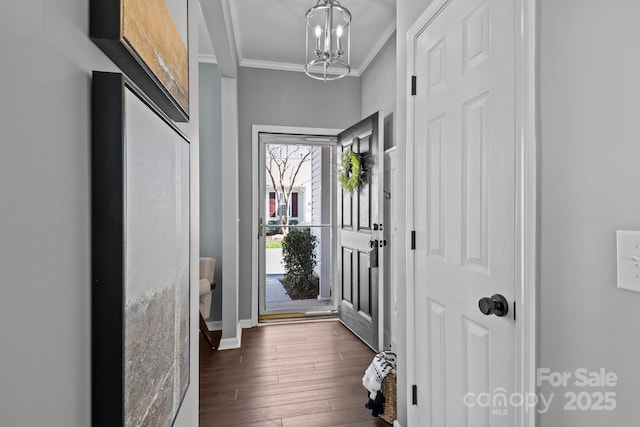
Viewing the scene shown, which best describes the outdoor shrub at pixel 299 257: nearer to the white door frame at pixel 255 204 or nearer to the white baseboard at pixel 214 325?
the white door frame at pixel 255 204

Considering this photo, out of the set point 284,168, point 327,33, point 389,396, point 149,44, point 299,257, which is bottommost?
point 389,396

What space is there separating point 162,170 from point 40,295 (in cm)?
48

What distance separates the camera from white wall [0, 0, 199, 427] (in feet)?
1.17

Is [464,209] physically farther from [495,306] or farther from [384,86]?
[384,86]

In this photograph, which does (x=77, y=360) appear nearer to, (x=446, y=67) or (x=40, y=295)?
(x=40, y=295)

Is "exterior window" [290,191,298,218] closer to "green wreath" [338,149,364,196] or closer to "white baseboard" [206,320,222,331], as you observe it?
"green wreath" [338,149,364,196]

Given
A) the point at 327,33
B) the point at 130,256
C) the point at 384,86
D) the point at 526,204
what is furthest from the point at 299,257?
the point at 130,256

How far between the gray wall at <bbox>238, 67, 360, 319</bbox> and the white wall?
3.36 m

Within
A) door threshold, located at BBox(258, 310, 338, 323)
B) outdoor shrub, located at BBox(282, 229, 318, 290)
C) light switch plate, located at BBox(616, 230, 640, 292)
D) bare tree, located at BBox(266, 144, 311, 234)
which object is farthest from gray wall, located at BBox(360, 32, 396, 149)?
light switch plate, located at BBox(616, 230, 640, 292)

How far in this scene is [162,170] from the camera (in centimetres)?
85

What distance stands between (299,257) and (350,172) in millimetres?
1290

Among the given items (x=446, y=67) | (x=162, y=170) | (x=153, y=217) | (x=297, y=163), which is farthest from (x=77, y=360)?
(x=297, y=163)

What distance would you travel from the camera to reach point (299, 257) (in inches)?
169

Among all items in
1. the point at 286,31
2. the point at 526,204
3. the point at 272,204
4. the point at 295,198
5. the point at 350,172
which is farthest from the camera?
the point at 295,198
